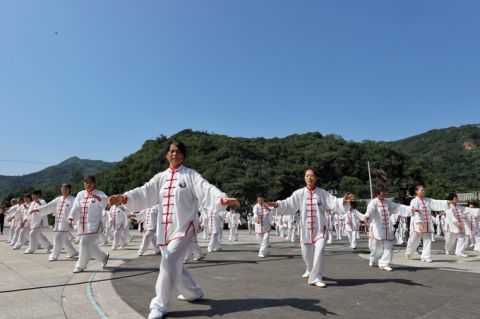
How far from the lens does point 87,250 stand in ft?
30.0

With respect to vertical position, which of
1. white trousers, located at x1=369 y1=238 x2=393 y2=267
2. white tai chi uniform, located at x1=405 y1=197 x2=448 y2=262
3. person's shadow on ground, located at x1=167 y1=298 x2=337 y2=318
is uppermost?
white tai chi uniform, located at x1=405 y1=197 x2=448 y2=262

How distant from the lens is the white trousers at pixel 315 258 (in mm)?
7148

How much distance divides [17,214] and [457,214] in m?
17.8

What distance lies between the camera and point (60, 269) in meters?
9.42

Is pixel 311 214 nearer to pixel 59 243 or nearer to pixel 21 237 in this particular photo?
pixel 59 243

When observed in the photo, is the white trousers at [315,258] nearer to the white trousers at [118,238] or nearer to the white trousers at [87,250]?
the white trousers at [87,250]

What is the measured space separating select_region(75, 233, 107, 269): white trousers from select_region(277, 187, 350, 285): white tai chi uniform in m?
4.71

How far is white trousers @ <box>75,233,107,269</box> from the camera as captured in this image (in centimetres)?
897

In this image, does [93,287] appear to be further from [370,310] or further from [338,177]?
[338,177]

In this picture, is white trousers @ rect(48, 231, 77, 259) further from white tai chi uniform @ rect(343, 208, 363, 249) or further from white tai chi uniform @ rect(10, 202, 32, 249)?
white tai chi uniform @ rect(343, 208, 363, 249)

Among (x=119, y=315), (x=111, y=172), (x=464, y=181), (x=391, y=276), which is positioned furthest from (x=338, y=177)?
(x=119, y=315)

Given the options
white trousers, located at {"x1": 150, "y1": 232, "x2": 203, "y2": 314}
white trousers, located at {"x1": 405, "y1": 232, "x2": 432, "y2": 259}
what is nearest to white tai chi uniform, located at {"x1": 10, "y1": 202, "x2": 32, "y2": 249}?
white trousers, located at {"x1": 150, "y1": 232, "x2": 203, "y2": 314}

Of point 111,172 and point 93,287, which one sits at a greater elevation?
point 111,172

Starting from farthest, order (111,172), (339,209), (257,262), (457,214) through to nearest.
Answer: (111,172) < (457,214) < (257,262) < (339,209)
